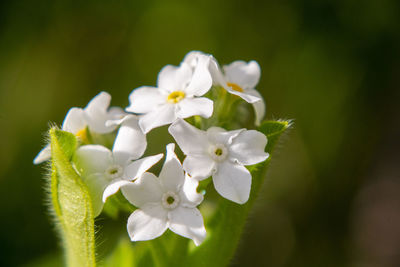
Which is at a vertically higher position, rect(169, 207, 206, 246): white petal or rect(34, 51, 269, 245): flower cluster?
rect(34, 51, 269, 245): flower cluster

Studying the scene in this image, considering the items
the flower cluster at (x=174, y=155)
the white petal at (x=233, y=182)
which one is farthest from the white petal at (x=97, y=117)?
the white petal at (x=233, y=182)

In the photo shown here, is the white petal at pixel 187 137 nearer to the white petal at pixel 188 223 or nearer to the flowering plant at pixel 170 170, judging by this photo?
the flowering plant at pixel 170 170

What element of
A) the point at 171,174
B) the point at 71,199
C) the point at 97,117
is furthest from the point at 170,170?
the point at 97,117

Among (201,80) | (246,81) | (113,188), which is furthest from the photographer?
(246,81)

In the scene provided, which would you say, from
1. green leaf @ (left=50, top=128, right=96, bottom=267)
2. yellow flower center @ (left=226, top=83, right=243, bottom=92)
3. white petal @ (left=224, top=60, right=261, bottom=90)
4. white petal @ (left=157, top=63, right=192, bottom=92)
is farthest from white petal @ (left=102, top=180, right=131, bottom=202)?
white petal @ (left=224, top=60, right=261, bottom=90)

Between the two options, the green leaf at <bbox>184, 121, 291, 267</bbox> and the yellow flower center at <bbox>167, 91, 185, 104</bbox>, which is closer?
the green leaf at <bbox>184, 121, 291, 267</bbox>

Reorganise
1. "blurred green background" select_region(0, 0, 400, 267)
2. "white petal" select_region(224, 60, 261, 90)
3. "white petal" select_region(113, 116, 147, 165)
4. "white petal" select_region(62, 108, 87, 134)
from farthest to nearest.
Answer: "blurred green background" select_region(0, 0, 400, 267) < "white petal" select_region(224, 60, 261, 90) < "white petal" select_region(62, 108, 87, 134) < "white petal" select_region(113, 116, 147, 165)

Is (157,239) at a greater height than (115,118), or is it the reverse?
(115,118)

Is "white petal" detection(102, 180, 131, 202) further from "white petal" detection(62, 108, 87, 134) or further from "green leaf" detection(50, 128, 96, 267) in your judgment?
"white petal" detection(62, 108, 87, 134)

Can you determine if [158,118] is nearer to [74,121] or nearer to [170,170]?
[170,170]
